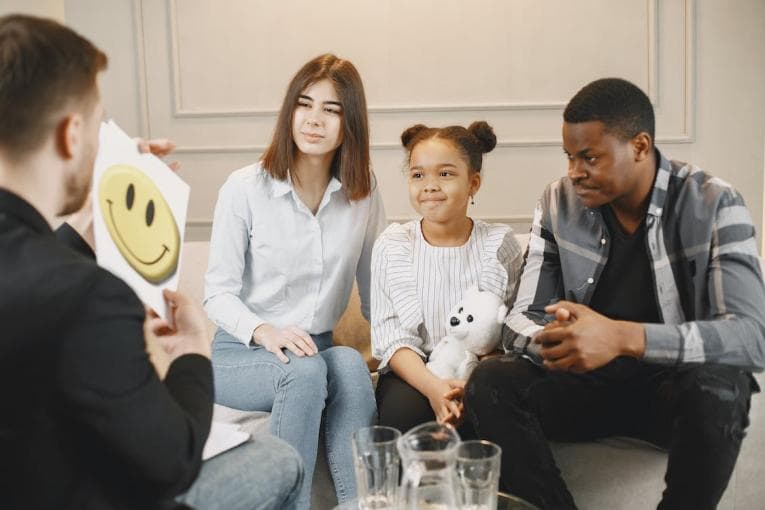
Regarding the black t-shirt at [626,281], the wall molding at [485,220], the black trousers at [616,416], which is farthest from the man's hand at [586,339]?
the wall molding at [485,220]

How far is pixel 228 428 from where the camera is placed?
1469mm

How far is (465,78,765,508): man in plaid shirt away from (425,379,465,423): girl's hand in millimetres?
80

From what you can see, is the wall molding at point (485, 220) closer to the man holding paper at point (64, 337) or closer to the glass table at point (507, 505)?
the glass table at point (507, 505)

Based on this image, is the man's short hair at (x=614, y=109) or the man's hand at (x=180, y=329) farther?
the man's short hair at (x=614, y=109)

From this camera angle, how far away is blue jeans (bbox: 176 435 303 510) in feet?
4.23

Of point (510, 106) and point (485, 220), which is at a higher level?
point (510, 106)

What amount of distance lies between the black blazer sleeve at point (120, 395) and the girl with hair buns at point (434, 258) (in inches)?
43.6

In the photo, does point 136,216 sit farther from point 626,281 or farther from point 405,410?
point 626,281

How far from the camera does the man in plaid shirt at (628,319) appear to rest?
1.61 meters

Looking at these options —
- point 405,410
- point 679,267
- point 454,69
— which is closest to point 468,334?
point 405,410

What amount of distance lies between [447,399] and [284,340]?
0.43 metres

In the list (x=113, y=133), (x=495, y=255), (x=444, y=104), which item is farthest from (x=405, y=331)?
(x=444, y=104)

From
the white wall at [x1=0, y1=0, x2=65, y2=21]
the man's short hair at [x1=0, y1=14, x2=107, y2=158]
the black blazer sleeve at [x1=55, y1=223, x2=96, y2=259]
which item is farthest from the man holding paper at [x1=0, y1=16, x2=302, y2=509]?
the white wall at [x1=0, y1=0, x2=65, y2=21]

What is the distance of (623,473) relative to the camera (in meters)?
1.85
